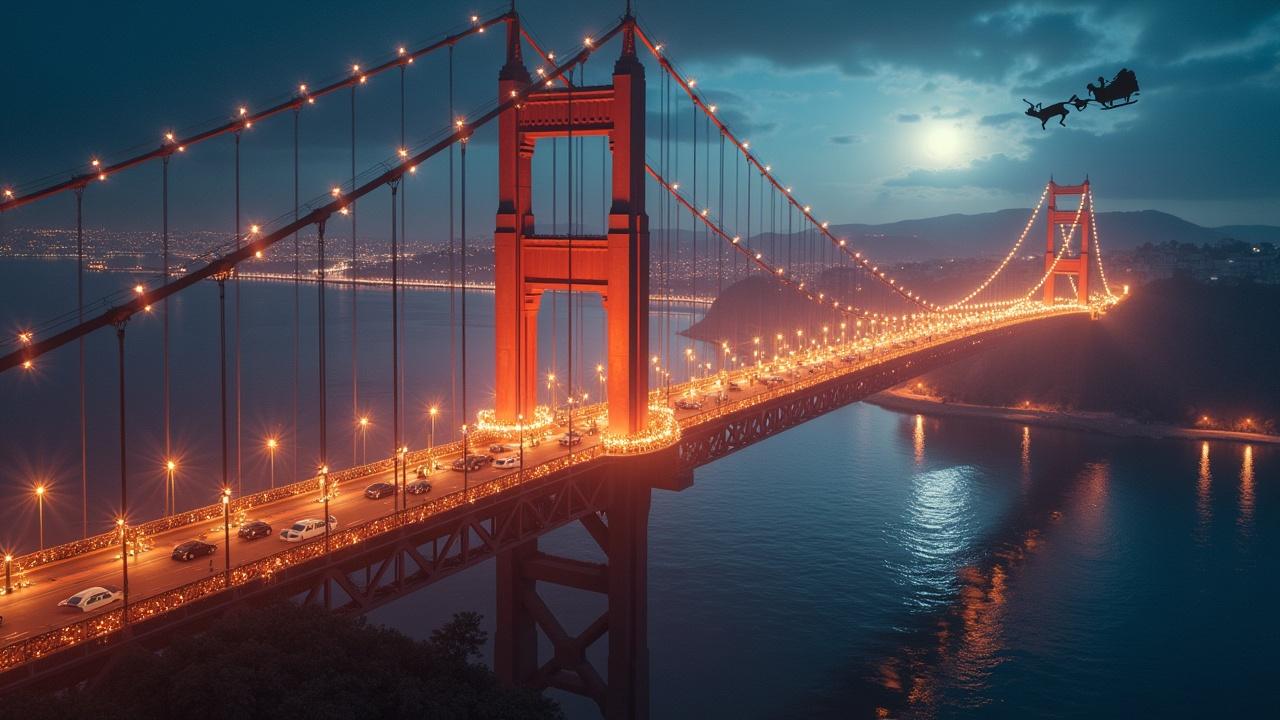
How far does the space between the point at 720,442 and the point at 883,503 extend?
20.3 metres

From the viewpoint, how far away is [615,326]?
23.3 meters

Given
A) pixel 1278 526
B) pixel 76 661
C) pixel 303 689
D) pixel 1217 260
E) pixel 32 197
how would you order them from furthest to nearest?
pixel 1217 260 < pixel 1278 526 < pixel 32 197 < pixel 76 661 < pixel 303 689

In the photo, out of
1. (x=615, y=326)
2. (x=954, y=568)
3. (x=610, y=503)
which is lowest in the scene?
(x=954, y=568)

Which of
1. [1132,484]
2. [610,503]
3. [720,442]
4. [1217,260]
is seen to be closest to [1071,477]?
[1132,484]

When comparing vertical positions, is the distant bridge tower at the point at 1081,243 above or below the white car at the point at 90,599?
above

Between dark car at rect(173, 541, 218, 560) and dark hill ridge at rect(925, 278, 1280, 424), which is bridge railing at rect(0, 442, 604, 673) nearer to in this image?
dark car at rect(173, 541, 218, 560)

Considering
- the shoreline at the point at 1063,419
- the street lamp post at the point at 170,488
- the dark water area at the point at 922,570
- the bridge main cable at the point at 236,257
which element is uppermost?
the bridge main cable at the point at 236,257

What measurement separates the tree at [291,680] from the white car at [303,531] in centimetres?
378

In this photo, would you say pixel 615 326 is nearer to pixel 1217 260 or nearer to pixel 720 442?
pixel 720 442

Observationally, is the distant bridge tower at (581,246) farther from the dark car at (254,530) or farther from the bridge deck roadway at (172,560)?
the dark car at (254,530)

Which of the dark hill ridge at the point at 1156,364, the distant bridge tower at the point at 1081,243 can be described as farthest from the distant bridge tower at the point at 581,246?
the distant bridge tower at the point at 1081,243

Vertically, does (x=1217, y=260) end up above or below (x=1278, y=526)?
above

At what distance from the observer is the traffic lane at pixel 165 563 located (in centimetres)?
1335

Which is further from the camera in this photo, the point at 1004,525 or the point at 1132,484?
the point at 1132,484
